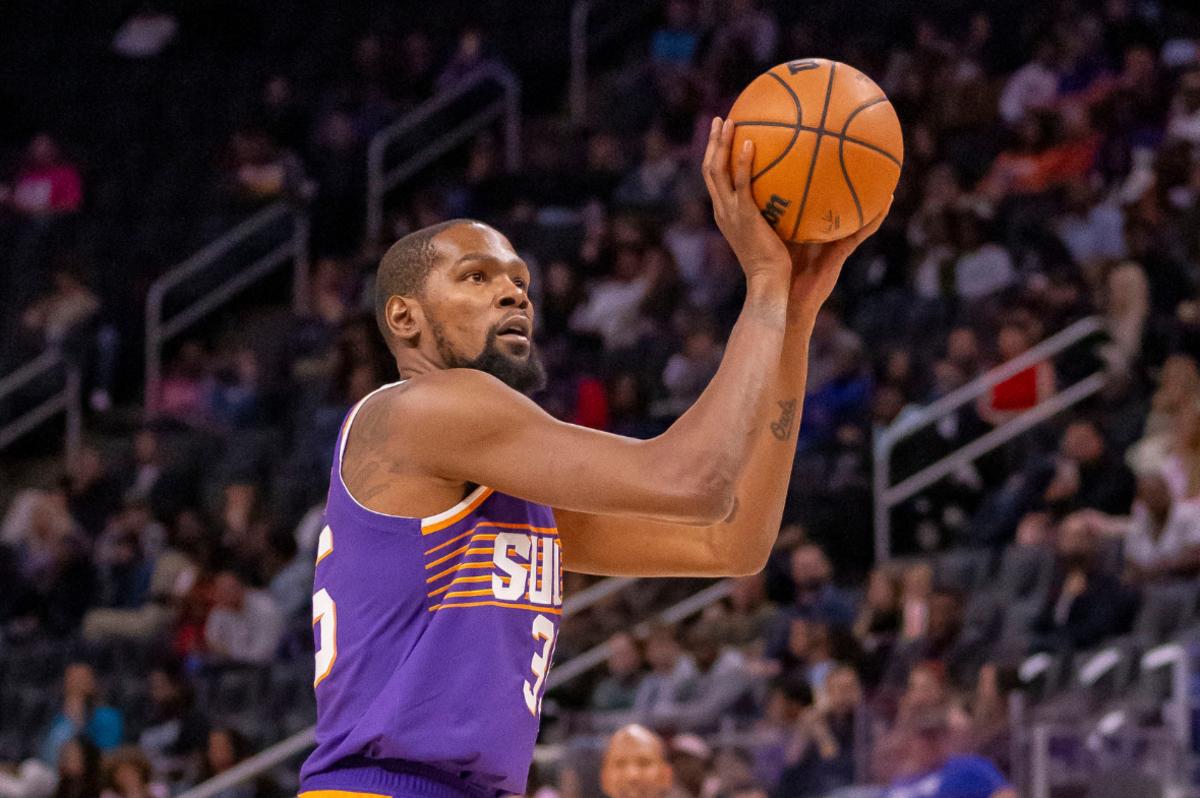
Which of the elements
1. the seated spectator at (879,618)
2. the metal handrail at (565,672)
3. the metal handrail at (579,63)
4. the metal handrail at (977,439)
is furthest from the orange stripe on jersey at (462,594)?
the metal handrail at (579,63)

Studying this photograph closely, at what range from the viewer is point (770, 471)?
13.1 ft

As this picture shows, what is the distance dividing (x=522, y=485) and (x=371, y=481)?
334 millimetres

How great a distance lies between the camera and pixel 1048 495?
411 inches

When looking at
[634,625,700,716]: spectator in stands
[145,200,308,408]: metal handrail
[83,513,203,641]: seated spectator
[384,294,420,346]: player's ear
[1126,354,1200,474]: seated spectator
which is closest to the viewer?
[384,294,420,346]: player's ear

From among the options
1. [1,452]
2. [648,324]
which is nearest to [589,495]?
[648,324]

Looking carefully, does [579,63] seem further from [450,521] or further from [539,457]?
[539,457]

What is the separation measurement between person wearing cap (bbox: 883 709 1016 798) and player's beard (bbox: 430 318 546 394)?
4.23 m

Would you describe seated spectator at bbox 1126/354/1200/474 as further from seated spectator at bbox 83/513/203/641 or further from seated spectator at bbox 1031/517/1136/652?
seated spectator at bbox 83/513/203/641

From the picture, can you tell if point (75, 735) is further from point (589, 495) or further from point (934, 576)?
point (589, 495)

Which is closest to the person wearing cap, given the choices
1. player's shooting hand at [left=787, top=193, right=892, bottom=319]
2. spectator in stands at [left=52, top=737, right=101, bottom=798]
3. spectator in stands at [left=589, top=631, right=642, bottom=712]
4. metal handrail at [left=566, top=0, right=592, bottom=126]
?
spectator in stands at [left=589, top=631, right=642, bottom=712]

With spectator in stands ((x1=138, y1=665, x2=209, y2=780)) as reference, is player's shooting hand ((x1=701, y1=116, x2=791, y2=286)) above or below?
above

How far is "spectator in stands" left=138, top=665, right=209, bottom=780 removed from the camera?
38.7 feet

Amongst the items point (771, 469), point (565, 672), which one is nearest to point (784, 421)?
point (771, 469)

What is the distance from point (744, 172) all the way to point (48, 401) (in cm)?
1328
